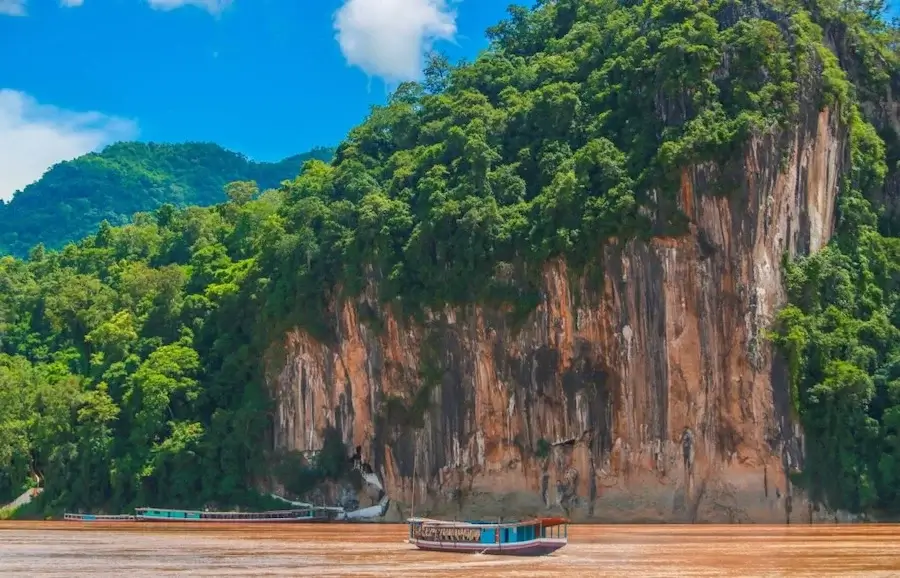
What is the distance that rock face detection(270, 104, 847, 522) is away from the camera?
4622cm

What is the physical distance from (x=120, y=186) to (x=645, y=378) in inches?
4083

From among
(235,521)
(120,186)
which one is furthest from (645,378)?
(120,186)

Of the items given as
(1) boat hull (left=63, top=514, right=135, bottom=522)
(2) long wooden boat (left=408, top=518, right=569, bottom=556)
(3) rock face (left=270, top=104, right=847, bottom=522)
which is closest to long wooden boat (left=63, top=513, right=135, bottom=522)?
(1) boat hull (left=63, top=514, right=135, bottom=522)

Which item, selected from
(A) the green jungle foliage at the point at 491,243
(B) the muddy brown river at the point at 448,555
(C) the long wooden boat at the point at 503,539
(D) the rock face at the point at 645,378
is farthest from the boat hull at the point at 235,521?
(C) the long wooden boat at the point at 503,539

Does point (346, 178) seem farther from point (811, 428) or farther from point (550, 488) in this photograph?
point (811, 428)

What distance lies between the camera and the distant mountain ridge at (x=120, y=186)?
129875 millimetres

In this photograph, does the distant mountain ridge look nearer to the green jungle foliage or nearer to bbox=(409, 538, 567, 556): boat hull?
the green jungle foliage

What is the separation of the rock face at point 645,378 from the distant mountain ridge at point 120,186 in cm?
7481

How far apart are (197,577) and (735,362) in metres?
25.3

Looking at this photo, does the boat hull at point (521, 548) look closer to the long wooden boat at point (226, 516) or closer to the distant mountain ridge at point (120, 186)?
the long wooden boat at point (226, 516)

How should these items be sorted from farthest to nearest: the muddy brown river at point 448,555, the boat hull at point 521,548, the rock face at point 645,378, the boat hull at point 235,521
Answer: the boat hull at point 235,521 < the rock face at point 645,378 < the boat hull at point 521,548 < the muddy brown river at point 448,555

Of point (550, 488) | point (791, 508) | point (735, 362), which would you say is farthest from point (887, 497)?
point (550, 488)

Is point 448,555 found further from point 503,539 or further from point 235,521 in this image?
point 235,521

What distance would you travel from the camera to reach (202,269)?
66375 mm
